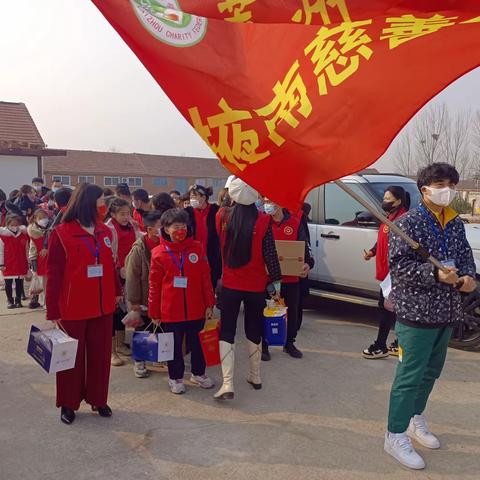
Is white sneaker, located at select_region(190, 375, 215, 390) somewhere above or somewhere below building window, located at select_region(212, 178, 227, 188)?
below

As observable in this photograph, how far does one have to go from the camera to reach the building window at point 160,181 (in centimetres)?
5831

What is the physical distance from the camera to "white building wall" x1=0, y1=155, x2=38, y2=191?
20.6 metres

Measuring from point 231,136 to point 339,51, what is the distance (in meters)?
0.75

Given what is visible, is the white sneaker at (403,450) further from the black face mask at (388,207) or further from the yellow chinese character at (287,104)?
the black face mask at (388,207)

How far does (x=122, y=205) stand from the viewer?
537 centimetres

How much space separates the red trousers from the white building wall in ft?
61.1

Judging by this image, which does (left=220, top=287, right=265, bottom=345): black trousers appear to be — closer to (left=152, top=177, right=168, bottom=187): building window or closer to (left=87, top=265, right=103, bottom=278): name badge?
(left=87, top=265, right=103, bottom=278): name badge

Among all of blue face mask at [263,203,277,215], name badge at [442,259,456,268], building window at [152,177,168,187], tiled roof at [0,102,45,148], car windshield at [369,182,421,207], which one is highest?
tiled roof at [0,102,45,148]

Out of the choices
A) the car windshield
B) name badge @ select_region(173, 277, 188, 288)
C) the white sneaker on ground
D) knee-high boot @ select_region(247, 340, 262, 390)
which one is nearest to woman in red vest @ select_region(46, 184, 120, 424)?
name badge @ select_region(173, 277, 188, 288)

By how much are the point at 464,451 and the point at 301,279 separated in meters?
2.89

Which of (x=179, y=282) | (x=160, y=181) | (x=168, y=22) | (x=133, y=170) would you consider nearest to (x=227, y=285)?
(x=179, y=282)

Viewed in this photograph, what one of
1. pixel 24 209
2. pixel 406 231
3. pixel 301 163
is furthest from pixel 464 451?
pixel 24 209

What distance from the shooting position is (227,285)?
177 inches

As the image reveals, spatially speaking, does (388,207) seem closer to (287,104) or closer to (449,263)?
(449,263)
